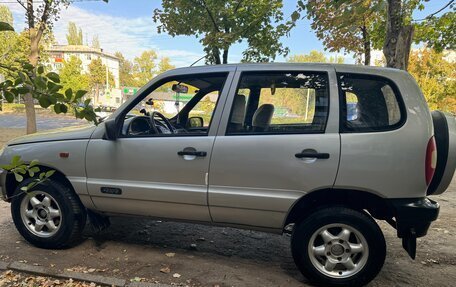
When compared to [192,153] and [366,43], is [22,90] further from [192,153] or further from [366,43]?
[366,43]

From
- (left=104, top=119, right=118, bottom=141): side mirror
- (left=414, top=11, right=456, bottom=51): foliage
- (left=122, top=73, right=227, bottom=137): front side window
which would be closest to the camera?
(left=104, top=119, right=118, bottom=141): side mirror

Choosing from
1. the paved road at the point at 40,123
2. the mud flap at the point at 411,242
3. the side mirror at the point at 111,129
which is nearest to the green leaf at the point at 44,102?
the side mirror at the point at 111,129

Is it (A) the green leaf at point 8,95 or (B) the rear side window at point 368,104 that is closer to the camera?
(A) the green leaf at point 8,95

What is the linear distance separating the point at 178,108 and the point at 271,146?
181 cm

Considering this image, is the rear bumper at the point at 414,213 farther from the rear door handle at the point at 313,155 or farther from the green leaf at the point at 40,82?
the green leaf at the point at 40,82

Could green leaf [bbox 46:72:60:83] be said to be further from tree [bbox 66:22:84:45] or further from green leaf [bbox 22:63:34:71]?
tree [bbox 66:22:84:45]

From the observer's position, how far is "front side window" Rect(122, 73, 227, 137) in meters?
3.58

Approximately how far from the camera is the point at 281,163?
310cm

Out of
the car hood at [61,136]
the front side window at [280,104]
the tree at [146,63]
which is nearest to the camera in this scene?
the front side window at [280,104]

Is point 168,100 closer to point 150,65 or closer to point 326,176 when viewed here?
point 326,176

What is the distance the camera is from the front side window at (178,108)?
11.7 feet

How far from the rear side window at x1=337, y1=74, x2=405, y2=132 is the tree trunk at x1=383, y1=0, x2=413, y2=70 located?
407cm

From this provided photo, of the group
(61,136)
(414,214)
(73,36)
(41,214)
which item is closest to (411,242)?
(414,214)

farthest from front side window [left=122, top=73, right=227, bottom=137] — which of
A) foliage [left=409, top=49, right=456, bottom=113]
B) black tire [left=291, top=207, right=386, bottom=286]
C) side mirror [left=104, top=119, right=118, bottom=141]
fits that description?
foliage [left=409, top=49, right=456, bottom=113]
